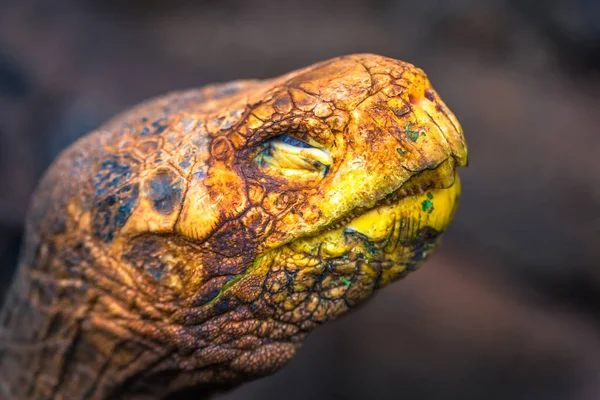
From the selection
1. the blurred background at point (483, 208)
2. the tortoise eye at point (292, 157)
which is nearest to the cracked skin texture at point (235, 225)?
the tortoise eye at point (292, 157)

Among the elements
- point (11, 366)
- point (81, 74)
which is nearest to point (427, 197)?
point (11, 366)

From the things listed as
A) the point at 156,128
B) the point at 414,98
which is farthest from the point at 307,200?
the point at 156,128

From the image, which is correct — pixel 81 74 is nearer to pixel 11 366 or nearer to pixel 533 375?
pixel 11 366

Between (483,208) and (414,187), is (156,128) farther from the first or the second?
(483,208)

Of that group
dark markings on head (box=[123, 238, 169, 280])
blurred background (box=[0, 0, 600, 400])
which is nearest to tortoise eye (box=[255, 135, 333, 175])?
dark markings on head (box=[123, 238, 169, 280])

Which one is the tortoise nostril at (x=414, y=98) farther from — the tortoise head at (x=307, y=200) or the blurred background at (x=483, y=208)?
the blurred background at (x=483, y=208)
